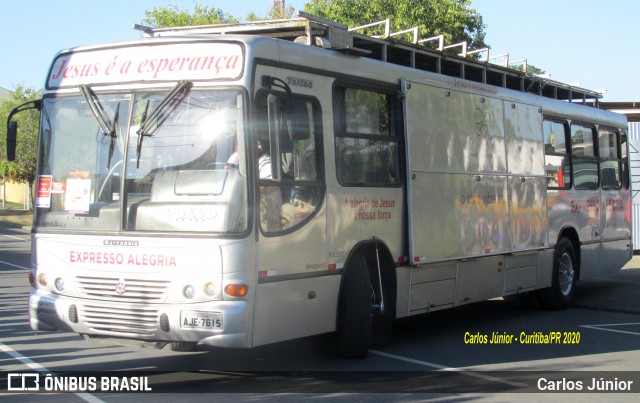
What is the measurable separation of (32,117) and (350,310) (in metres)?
44.4

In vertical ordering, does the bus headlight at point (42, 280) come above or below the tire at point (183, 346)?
above

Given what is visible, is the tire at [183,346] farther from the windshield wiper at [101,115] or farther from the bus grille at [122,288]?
the windshield wiper at [101,115]

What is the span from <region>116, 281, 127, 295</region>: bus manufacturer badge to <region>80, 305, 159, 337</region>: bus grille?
142 millimetres

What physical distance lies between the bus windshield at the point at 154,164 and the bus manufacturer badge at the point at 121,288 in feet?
1.63

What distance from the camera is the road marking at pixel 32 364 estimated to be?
656 centimetres

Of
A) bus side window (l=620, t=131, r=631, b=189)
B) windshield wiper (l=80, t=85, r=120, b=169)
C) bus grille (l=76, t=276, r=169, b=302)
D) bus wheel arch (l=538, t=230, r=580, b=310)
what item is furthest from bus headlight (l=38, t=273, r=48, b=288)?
bus side window (l=620, t=131, r=631, b=189)

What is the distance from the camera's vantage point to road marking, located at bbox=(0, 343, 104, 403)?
21.5ft

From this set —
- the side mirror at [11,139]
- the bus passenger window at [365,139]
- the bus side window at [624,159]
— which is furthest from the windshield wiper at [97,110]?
the bus side window at [624,159]

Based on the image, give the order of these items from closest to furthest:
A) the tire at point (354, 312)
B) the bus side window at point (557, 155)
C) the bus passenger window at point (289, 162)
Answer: the bus passenger window at point (289, 162) < the tire at point (354, 312) < the bus side window at point (557, 155)

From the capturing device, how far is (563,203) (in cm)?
1245

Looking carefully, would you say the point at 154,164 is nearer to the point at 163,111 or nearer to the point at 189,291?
the point at 163,111

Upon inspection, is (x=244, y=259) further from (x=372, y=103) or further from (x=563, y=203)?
(x=563, y=203)

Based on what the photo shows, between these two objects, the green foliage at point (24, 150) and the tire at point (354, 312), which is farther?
the green foliage at point (24, 150)

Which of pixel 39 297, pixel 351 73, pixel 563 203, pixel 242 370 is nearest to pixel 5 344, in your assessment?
pixel 39 297
